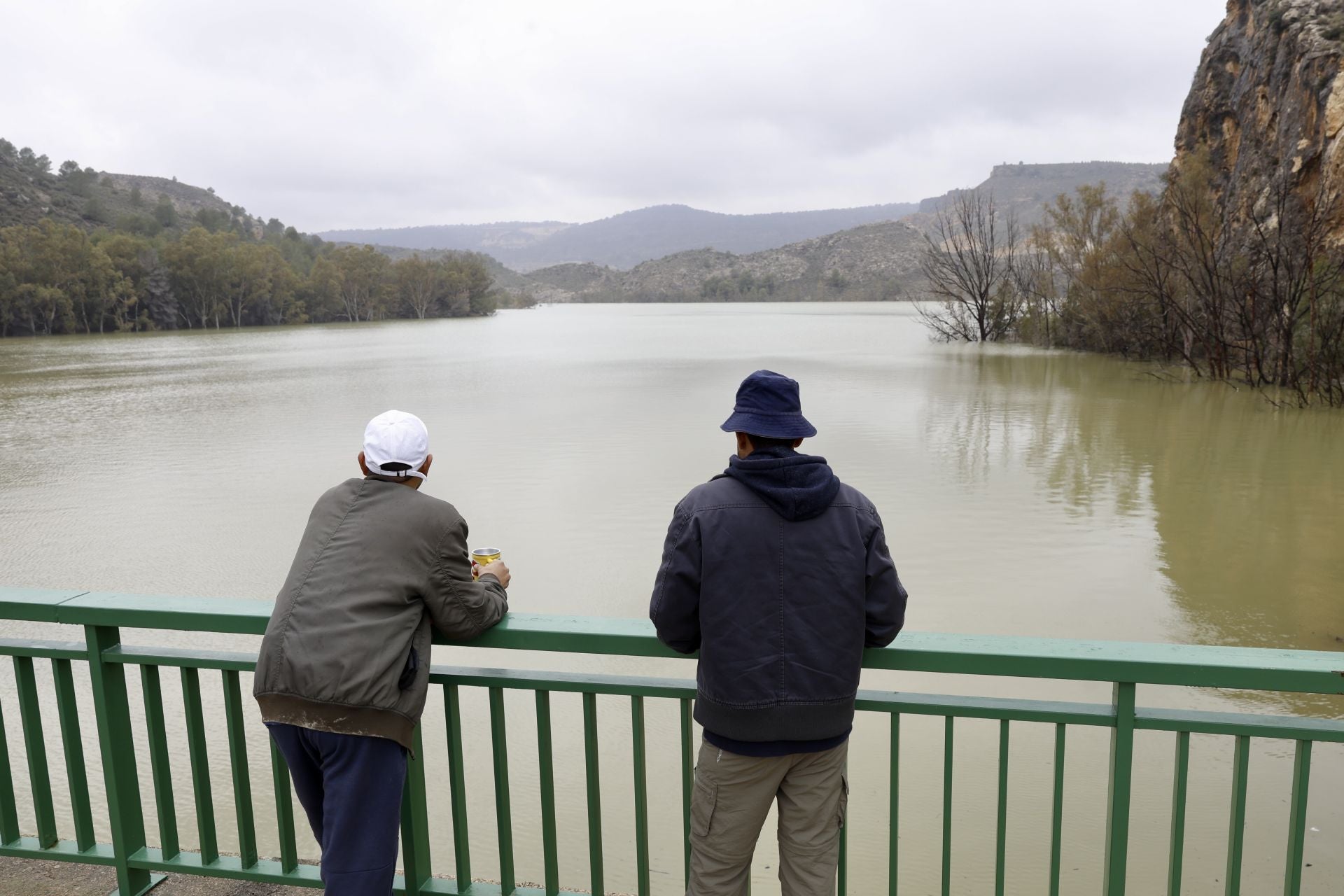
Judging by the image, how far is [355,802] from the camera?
2.48m

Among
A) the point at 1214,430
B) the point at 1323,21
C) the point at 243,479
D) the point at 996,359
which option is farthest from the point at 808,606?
the point at 996,359

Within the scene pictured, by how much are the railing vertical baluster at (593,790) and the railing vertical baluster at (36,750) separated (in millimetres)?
1579

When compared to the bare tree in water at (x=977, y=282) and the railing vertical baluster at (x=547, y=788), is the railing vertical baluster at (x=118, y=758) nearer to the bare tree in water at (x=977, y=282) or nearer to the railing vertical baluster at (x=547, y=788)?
the railing vertical baluster at (x=547, y=788)

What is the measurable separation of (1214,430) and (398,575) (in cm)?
1798

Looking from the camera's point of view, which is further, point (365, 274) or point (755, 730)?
point (365, 274)

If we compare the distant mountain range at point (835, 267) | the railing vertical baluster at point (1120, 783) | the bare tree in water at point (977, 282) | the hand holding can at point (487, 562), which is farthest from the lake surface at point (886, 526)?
the distant mountain range at point (835, 267)

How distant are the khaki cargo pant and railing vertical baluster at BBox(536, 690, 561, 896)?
1.37ft

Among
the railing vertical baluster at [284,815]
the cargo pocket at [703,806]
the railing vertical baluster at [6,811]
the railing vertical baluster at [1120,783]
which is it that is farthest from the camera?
the railing vertical baluster at [6,811]

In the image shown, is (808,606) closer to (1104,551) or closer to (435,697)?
(435,697)

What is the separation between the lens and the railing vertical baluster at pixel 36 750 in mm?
2893

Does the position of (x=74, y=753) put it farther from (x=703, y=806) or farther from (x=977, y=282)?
(x=977, y=282)

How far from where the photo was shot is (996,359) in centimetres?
3359

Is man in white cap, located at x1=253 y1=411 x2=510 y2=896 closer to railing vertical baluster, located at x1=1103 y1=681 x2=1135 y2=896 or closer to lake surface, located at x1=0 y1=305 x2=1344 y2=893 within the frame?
railing vertical baluster, located at x1=1103 y1=681 x2=1135 y2=896

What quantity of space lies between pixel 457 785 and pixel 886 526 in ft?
28.1
